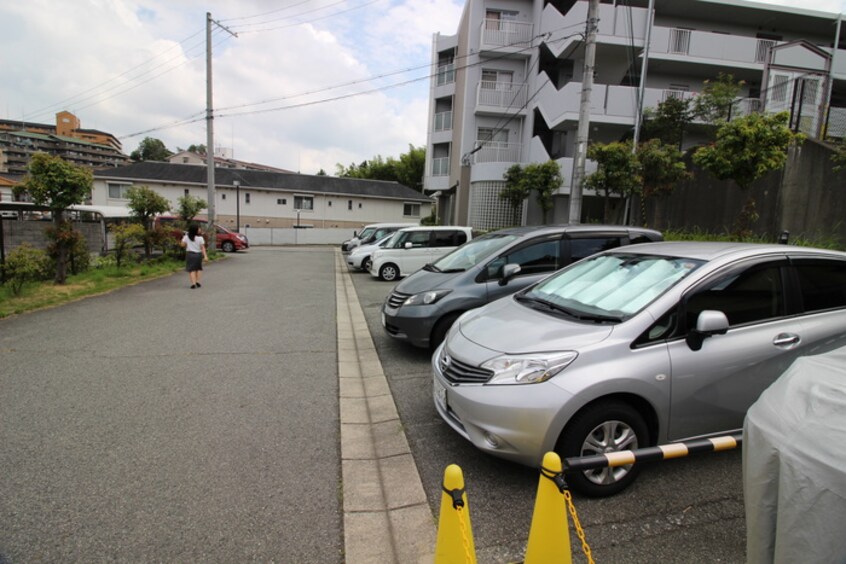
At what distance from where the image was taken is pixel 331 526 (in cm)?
250

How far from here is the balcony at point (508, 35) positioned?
21391 mm

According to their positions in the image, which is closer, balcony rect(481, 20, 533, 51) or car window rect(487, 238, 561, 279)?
car window rect(487, 238, 561, 279)

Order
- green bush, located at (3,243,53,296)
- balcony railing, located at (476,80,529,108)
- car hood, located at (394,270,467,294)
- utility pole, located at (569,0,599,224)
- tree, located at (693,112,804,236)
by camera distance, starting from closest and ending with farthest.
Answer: car hood, located at (394,270,467,294) < tree, located at (693,112,804,236) < green bush, located at (3,243,53,296) < utility pole, located at (569,0,599,224) < balcony railing, located at (476,80,529,108)

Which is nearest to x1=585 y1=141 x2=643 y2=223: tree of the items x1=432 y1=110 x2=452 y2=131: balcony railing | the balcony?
the balcony

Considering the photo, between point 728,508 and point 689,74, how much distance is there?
22.9 m

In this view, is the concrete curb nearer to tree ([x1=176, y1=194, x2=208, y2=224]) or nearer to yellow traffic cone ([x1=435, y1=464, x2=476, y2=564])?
yellow traffic cone ([x1=435, y1=464, x2=476, y2=564])

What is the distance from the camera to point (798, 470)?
4.51ft

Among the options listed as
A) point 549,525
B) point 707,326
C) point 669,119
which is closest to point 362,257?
point 669,119

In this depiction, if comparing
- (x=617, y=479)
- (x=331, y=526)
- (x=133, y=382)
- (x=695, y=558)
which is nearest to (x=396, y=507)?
(x=331, y=526)

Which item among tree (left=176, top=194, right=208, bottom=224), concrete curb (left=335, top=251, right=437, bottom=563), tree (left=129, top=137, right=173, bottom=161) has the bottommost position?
concrete curb (left=335, top=251, right=437, bottom=563)

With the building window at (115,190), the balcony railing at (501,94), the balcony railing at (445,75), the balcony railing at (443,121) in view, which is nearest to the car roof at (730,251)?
the balcony railing at (501,94)

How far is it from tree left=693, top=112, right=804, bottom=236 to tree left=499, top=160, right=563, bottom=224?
907 centimetres

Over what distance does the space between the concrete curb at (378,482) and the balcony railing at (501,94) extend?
20.2 meters

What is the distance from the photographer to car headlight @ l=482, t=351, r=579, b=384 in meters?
2.69
